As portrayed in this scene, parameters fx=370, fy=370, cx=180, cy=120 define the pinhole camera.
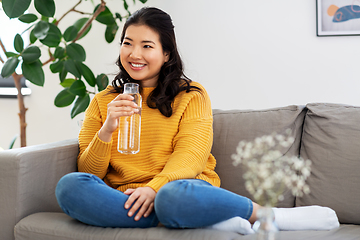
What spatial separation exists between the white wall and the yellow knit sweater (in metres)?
0.92

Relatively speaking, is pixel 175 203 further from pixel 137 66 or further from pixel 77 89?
pixel 77 89

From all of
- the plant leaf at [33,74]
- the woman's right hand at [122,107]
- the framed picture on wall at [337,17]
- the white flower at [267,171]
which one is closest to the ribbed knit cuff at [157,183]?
the woman's right hand at [122,107]

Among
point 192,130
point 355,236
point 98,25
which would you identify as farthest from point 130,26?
point 98,25

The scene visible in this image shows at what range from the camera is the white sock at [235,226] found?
42.2 inches

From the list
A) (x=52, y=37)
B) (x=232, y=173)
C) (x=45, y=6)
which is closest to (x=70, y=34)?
(x=52, y=37)

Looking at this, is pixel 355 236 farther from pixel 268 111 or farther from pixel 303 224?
pixel 268 111

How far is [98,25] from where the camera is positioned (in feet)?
8.73

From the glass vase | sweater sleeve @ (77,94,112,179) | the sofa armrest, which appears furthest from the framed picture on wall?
the glass vase

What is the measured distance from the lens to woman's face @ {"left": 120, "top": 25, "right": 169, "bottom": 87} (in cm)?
141

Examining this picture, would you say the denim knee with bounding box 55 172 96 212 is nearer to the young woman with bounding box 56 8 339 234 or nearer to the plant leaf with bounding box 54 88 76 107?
the young woman with bounding box 56 8 339 234

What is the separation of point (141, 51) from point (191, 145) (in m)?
0.41

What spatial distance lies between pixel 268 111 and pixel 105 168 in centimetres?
72

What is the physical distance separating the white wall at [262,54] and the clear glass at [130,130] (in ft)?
3.98

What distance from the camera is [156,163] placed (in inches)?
53.5
